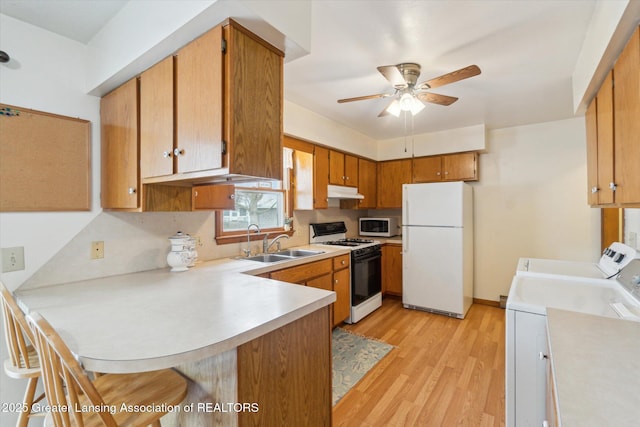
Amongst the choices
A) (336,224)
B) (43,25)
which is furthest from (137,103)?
(336,224)

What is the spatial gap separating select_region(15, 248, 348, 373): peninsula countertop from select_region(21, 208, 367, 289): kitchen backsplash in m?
0.08

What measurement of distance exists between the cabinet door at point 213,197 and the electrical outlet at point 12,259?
940mm

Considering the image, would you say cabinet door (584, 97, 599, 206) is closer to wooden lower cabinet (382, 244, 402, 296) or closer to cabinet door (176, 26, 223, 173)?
cabinet door (176, 26, 223, 173)

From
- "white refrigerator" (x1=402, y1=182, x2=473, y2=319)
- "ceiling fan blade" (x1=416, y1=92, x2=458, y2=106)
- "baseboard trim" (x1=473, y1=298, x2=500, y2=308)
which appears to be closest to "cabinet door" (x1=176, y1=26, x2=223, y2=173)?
"ceiling fan blade" (x1=416, y1=92, x2=458, y2=106)

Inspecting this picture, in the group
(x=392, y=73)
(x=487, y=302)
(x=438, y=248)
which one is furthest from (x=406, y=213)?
(x=392, y=73)

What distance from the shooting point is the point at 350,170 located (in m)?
3.99

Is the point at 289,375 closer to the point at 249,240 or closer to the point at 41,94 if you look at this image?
the point at 249,240

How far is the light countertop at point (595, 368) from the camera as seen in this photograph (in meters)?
0.65

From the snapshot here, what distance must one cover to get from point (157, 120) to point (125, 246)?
3.19 ft

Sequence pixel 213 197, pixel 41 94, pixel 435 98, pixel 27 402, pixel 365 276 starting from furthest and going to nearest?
1. pixel 365 276
2. pixel 435 98
3. pixel 213 197
4. pixel 41 94
5. pixel 27 402

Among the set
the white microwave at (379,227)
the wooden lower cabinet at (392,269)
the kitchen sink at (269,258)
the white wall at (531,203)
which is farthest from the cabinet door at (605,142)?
the white microwave at (379,227)

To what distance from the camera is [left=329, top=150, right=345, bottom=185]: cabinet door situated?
3614 mm

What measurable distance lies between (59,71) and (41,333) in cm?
170

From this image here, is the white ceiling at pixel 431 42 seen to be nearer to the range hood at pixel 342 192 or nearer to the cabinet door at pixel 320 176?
the cabinet door at pixel 320 176
